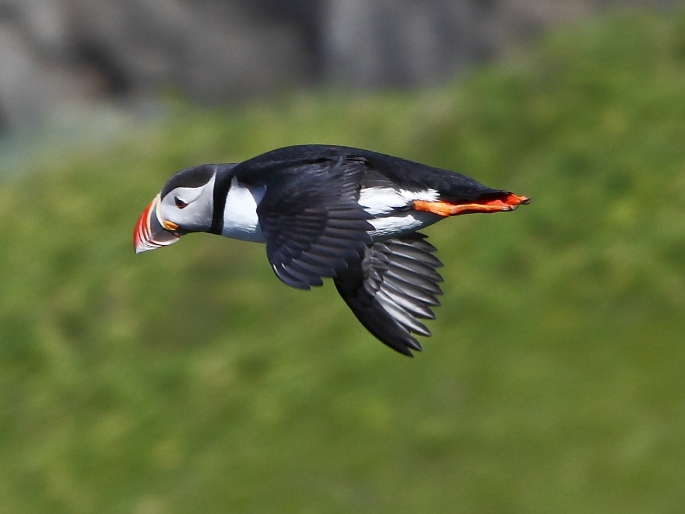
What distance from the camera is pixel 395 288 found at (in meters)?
7.48

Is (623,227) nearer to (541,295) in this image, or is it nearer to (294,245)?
(541,295)

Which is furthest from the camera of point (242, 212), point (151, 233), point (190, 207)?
point (151, 233)

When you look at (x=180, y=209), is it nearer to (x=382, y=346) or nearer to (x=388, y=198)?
(x=388, y=198)

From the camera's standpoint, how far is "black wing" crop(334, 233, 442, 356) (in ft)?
24.1

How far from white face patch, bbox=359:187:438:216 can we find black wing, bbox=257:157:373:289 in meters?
0.18

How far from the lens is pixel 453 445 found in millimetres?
12156

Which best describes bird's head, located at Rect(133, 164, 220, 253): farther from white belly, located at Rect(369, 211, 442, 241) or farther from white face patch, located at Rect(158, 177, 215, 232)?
white belly, located at Rect(369, 211, 442, 241)

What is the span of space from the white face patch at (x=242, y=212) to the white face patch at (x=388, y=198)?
1.37ft

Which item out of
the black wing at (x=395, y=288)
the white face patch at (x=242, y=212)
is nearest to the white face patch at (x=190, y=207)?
the white face patch at (x=242, y=212)

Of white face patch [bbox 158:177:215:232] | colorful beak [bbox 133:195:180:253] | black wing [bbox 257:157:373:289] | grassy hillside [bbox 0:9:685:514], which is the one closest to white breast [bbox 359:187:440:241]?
black wing [bbox 257:157:373:289]

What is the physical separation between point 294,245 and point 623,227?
25.7ft

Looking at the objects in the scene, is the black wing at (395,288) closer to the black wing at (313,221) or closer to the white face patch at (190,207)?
the white face patch at (190,207)

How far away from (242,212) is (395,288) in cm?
112

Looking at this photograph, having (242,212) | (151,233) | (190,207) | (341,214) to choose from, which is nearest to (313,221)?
(341,214)
